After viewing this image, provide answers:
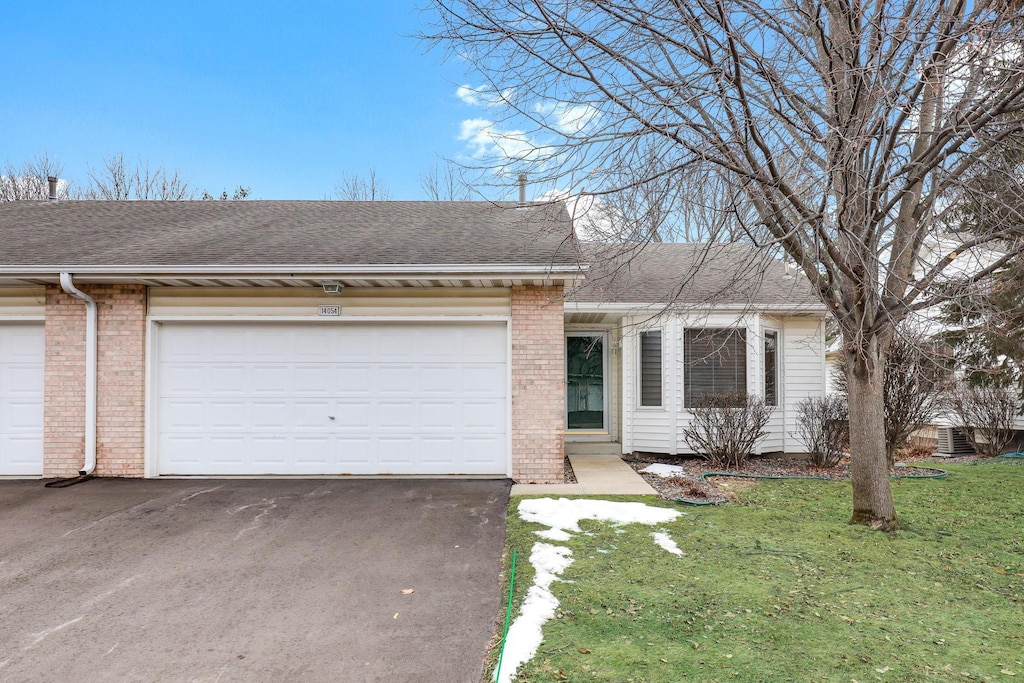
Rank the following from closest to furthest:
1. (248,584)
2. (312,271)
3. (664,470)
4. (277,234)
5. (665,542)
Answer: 1. (248,584)
2. (665,542)
3. (312,271)
4. (664,470)
5. (277,234)

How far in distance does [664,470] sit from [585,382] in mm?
2721

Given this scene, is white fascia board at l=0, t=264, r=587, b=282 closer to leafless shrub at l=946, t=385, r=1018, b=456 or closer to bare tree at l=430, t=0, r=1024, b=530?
bare tree at l=430, t=0, r=1024, b=530

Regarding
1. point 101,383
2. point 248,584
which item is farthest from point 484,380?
point 101,383

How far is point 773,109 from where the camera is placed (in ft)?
14.5

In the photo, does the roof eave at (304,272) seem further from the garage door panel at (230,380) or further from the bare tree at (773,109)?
the bare tree at (773,109)

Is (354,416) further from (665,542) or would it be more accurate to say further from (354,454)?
(665,542)

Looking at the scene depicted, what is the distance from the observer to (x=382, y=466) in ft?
24.7

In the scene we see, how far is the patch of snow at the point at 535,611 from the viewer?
287 cm

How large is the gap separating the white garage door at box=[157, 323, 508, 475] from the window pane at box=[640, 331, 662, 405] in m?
3.25

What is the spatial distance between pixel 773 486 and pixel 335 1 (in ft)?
42.0

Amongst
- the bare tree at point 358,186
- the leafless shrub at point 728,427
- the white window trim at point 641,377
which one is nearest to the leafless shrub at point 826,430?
the leafless shrub at point 728,427

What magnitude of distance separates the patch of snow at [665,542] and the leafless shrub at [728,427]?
4.09 meters

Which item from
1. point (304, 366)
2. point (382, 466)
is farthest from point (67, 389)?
point (382, 466)

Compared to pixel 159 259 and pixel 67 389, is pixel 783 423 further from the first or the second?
pixel 67 389
